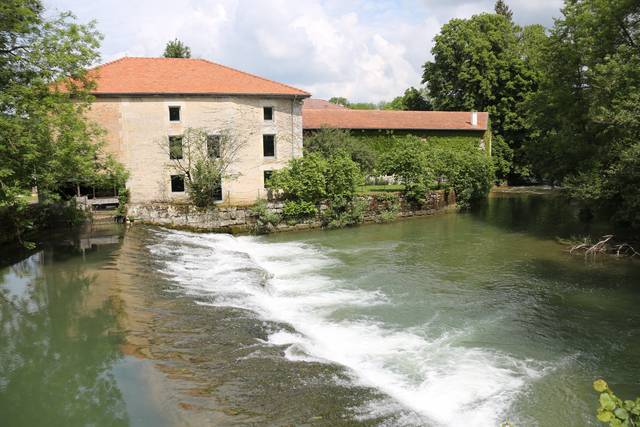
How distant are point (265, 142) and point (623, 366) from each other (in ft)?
77.0

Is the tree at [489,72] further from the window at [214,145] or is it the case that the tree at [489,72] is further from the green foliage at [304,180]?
the window at [214,145]

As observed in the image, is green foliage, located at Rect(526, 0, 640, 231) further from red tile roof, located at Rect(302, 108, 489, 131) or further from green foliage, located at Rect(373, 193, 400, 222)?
red tile roof, located at Rect(302, 108, 489, 131)

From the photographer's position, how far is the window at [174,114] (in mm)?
28109

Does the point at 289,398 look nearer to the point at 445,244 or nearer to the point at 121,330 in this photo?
the point at 121,330

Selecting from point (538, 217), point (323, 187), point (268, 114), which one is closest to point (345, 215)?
point (323, 187)

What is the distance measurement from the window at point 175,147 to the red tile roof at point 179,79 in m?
2.53

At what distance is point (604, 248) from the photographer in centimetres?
1853

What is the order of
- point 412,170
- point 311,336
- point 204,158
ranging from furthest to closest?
point 412,170
point 204,158
point 311,336

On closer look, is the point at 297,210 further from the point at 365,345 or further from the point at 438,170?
the point at 365,345

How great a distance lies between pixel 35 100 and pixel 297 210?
13136 mm

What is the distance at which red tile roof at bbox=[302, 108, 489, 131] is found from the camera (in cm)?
3681

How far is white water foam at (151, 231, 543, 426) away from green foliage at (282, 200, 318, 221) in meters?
8.28

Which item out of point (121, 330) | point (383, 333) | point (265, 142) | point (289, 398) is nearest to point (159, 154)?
point (265, 142)

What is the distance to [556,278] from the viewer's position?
15398 millimetres
